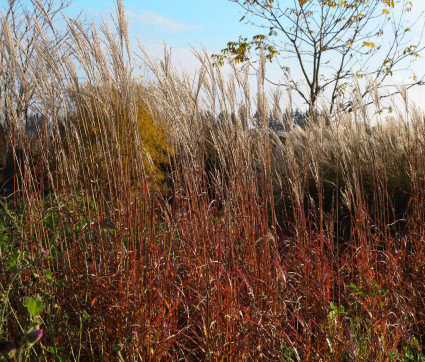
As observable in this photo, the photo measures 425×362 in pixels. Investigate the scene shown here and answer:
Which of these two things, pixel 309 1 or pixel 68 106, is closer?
pixel 68 106

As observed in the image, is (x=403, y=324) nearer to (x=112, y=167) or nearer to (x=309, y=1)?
(x=112, y=167)

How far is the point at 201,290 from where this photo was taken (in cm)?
216

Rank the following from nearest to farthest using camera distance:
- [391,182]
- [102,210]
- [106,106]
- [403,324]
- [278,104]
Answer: [106,106] < [102,210] < [403,324] < [278,104] < [391,182]

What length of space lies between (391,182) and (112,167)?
3.14 m

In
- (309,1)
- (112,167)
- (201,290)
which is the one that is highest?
(309,1)

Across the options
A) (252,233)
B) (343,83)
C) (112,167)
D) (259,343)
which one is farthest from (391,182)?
(343,83)

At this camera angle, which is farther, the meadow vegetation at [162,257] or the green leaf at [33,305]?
the meadow vegetation at [162,257]

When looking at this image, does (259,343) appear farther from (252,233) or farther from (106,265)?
(106,265)

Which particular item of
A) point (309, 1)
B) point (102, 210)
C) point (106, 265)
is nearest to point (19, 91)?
point (102, 210)

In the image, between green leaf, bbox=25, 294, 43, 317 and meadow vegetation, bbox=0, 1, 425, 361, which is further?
meadow vegetation, bbox=0, 1, 425, 361

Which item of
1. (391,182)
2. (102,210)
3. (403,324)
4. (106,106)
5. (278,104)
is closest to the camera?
(106,106)

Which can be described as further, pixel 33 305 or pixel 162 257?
pixel 162 257

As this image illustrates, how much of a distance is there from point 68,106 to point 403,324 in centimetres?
217

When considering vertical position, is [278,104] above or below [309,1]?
below
